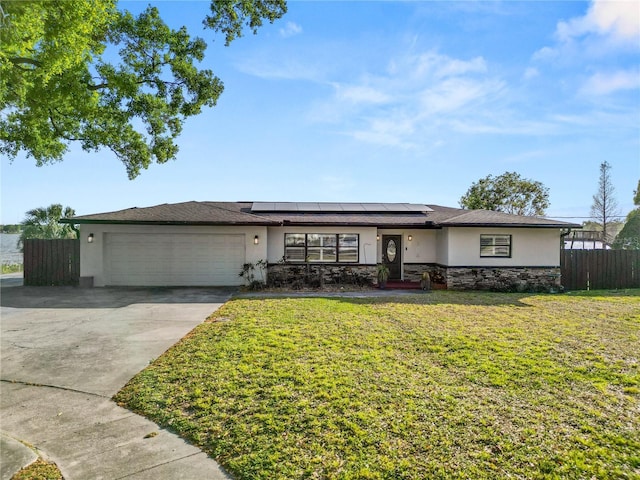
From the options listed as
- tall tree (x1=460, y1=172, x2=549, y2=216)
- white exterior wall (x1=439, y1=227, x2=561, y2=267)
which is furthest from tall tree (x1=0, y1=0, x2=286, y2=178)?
tall tree (x1=460, y1=172, x2=549, y2=216)

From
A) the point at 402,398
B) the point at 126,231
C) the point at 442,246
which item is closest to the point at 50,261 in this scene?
the point at 126,231

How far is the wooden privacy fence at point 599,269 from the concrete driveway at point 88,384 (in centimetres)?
1408

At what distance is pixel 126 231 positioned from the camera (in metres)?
13.2

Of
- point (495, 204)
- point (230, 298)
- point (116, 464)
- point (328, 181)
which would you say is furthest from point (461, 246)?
point (495, 204)

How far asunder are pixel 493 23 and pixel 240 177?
1549 cm

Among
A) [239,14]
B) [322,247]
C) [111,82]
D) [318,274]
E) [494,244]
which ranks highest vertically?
[239,14]

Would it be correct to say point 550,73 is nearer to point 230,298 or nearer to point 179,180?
point 230,298

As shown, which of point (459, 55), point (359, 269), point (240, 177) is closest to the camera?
point (459, 55)

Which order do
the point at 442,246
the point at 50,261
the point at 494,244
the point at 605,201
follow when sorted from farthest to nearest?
1. the point at 605,201
2. the point at 442,246
3. the point at 494,244
4. the point at 50,261

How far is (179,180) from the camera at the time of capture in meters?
18.1

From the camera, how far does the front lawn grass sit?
2902 millimetres

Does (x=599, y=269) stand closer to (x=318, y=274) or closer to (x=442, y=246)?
(x=442, y=246)

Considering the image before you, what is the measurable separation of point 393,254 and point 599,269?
8.62 m

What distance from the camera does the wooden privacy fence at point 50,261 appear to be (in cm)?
1355
